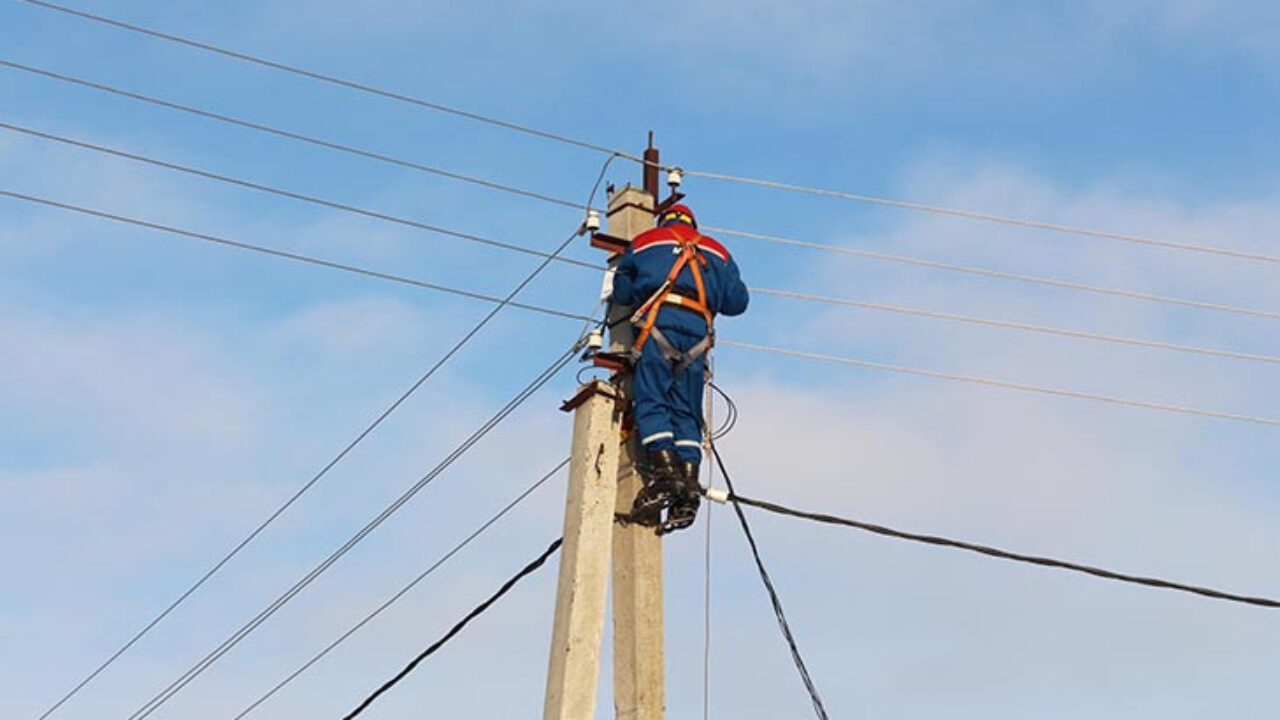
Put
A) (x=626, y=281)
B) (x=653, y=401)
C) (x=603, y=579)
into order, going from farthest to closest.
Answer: (x=626, y=281)
(x=653, y=401)
(x=603, y=579)

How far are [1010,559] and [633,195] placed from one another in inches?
121

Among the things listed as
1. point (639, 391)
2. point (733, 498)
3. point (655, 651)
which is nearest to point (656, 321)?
point (639, 391)

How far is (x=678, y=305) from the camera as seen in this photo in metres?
10.5

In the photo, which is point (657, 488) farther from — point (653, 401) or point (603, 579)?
point (603, 579)

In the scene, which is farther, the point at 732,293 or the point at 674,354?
the point at 732,293

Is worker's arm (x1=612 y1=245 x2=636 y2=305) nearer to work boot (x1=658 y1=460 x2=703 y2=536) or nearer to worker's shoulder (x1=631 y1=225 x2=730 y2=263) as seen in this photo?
worker's shoulder (x1=631 y1=225 x2=730 y2=263)

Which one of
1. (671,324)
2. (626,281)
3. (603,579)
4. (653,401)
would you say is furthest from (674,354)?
(603,579)

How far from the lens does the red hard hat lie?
10938 millimetres

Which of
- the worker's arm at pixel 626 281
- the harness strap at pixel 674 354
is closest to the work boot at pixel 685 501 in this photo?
the harness strap at pixel 674 354

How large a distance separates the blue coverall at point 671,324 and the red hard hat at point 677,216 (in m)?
0.06

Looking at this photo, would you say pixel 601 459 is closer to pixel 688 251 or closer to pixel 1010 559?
pixel 688 251

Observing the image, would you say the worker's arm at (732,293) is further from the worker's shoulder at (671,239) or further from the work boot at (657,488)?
the work boot at (657,488)

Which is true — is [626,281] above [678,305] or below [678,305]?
above

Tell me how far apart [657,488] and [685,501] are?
18 cm
